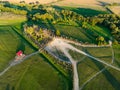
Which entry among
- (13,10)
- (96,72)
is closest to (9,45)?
(96,72)

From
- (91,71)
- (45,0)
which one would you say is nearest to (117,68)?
(91,71)

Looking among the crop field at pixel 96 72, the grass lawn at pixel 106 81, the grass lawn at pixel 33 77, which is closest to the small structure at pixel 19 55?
the grass lawn at pixel 33 77

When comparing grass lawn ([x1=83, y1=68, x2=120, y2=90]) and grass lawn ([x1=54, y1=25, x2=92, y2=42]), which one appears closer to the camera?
grass lawn ([x1=83, y1=68, x2=120, y2=90])

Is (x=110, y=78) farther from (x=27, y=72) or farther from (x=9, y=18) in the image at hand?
(x=9, y=18)

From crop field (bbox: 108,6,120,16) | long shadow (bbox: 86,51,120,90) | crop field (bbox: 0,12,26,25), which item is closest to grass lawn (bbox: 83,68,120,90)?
long shadow (bbox: 86,51,120,90)

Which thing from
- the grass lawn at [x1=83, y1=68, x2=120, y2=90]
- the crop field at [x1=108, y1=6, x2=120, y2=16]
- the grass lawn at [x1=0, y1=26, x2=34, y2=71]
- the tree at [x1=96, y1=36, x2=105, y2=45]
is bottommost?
the grass lawn at [x1=83, y1=68, x2=120, y2=90]

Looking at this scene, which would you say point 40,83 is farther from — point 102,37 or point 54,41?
point 102,37

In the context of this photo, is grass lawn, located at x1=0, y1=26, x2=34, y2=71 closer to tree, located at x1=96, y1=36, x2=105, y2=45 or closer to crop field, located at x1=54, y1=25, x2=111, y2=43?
crop field, located at x1=54, y1=25, x2=111, y2=43

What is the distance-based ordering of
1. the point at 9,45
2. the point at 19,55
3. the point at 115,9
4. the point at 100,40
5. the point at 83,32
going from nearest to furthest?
1. the point at 19,55
2. the point at 9,45
3. the point at 100,40
4. the point at 83,32
5. the point at 115,9
